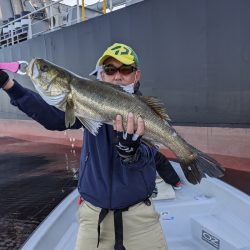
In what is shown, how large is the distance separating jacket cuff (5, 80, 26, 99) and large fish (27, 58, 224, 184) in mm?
140

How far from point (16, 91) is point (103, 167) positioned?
84 centimetres

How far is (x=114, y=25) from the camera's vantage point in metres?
11.0

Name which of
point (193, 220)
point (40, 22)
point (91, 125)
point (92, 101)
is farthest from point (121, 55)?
point (40, 22)

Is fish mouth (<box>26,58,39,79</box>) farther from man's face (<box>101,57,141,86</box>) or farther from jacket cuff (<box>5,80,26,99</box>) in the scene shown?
man's face (<box>101,57,141,86</box>)

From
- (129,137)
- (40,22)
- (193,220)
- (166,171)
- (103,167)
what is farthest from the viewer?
(40,22)

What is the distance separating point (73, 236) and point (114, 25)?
878cm

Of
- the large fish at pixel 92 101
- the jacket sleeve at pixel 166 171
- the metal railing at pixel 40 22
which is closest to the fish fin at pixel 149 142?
the large fish at pixel 92 101

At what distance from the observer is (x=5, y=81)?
84.1 inches

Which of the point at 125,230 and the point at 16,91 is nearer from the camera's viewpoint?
the point at 16,91

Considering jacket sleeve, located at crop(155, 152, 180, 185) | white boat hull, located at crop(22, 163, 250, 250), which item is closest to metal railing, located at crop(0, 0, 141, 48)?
jacket sleeve, located at crop(155, 152, 180, 185)

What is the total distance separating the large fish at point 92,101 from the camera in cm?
213

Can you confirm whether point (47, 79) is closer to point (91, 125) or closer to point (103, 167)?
point (91, 125)

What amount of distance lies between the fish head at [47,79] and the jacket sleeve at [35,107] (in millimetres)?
162

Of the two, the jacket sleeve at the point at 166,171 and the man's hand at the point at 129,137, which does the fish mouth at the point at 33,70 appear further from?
the jacket sleeve at the point at 166,171
